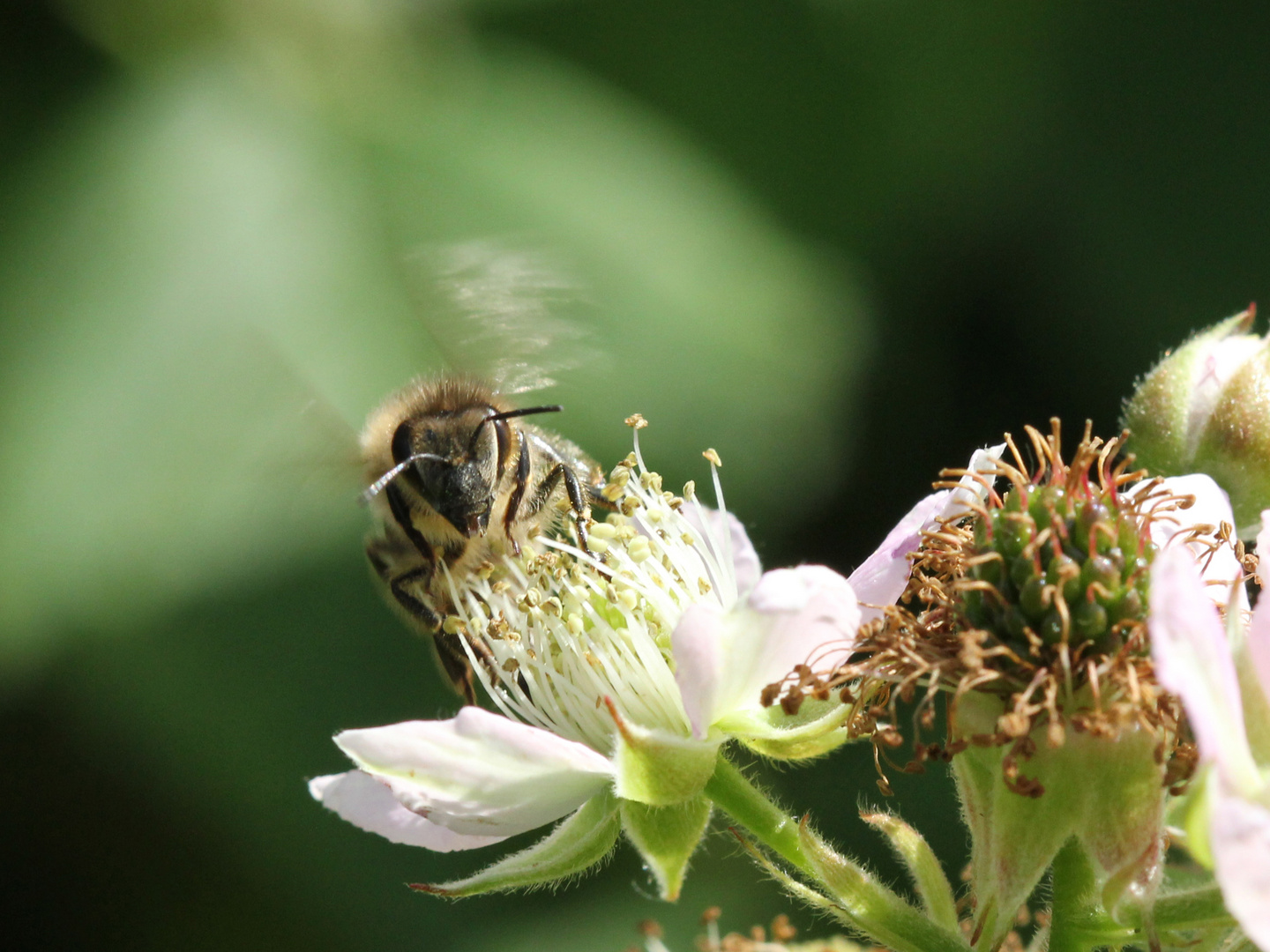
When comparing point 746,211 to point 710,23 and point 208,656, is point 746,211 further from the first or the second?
point 208,656

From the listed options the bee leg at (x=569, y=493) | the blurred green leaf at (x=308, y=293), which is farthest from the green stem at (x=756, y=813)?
the blurred green leaf at (x=308, y=293)

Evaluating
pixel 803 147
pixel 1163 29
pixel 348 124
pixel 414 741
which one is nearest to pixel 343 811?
pixel 414 741

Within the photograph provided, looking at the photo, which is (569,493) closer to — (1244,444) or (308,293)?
(1244,444)

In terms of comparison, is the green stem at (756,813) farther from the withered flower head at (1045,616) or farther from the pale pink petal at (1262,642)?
the pale pink petal at (1262,642)

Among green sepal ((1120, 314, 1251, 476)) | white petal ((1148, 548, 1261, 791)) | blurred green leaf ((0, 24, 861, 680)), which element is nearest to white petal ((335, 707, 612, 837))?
white petal ((1148, 548, 1261, 791))

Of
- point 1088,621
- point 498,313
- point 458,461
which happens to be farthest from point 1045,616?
point 498,313
